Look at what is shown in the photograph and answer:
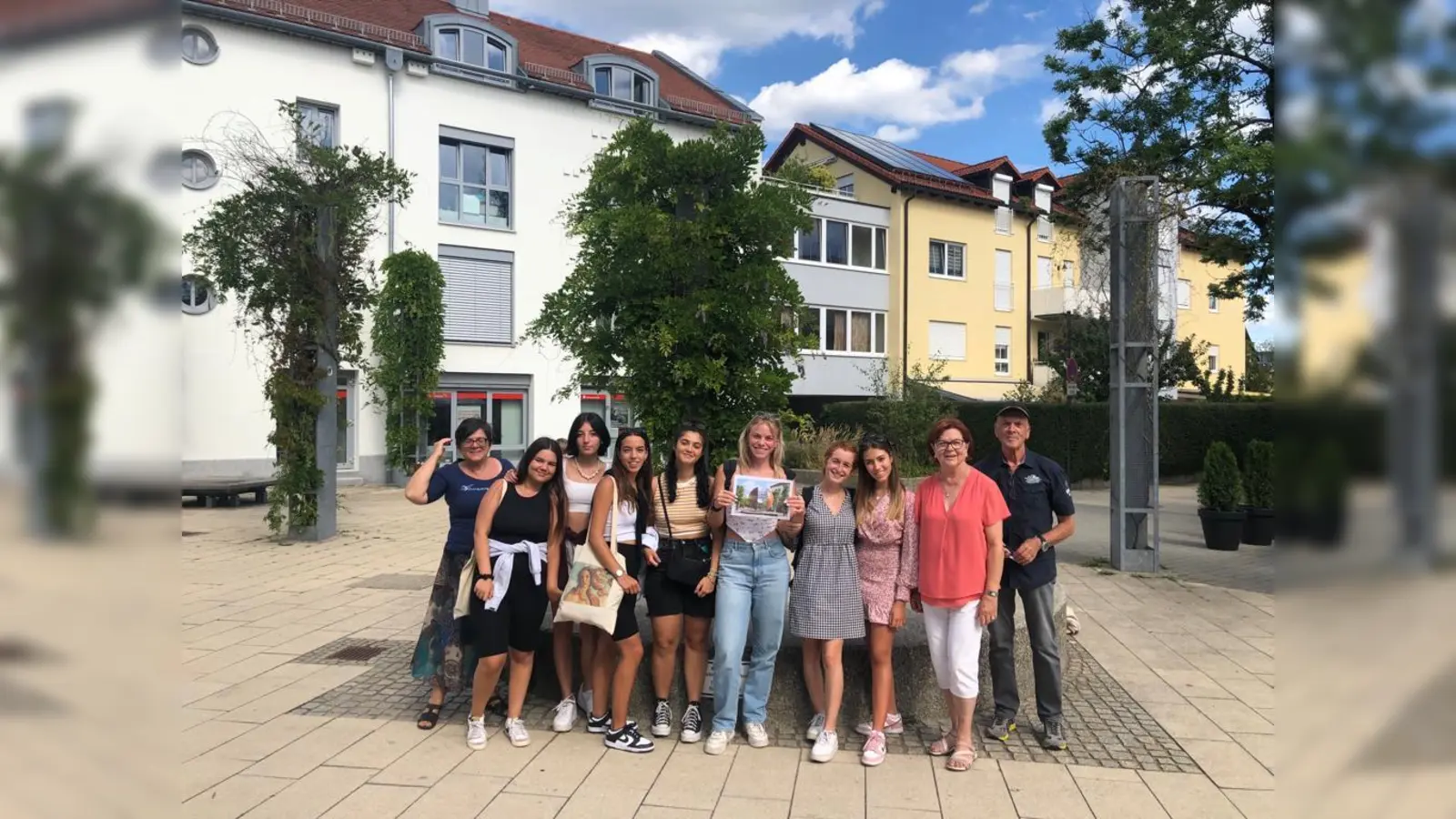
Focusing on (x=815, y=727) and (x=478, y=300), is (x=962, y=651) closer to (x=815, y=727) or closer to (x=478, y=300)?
(x=815, y=727)

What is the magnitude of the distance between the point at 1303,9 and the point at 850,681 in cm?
489

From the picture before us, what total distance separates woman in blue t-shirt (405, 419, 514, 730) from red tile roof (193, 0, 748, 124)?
12.3 meters

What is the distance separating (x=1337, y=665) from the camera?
852mm

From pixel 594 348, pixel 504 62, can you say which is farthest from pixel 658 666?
pixel 504 62

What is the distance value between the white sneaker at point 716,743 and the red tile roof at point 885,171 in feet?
93.4

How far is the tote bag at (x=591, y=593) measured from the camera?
15.9ft

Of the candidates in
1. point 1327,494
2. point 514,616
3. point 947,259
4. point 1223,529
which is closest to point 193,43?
point 1327,494

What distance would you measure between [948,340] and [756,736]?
29045 millimetres

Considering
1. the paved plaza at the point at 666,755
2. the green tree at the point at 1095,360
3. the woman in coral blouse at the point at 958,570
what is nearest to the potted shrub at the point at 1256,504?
the paved plaza at the point at 666,755

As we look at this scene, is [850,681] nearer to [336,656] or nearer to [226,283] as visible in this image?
[336,656]

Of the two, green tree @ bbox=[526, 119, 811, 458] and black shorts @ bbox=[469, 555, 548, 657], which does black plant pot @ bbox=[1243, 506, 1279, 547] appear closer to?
green tree @ bbox=[526, 119, 811, 458]

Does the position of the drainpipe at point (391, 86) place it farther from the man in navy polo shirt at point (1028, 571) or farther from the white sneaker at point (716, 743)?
the man in navy polo shirt at point (1028, 571)

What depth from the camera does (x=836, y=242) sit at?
30.4 metres

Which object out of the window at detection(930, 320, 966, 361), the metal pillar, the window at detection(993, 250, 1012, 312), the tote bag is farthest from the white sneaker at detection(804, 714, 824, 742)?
the window at detection(993, 250, 1012, 312)
